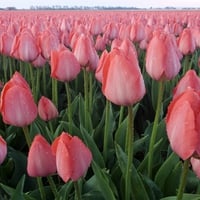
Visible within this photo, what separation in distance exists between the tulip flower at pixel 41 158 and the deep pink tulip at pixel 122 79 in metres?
0.22

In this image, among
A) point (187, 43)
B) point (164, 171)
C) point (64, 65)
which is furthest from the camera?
point (187, 43)

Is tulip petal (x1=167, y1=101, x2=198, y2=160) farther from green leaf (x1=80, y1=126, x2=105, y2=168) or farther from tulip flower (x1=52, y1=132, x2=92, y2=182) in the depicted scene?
green leaf (x1=80, y1=126, x2=105, y2=168)

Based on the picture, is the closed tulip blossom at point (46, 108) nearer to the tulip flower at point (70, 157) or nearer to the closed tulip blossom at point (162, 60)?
the closed tulip blossom at point (162, 60)

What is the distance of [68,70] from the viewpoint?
5.24ft

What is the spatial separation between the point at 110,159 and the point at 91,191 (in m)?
0.41

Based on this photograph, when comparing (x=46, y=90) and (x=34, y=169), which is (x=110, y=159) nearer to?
(x=34, y=169)

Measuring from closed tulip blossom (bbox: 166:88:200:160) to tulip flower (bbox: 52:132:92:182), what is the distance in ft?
0.84

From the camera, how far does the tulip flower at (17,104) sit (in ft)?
3.86

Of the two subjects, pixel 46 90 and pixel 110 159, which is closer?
pixel 110 159

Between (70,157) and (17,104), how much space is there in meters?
0.27

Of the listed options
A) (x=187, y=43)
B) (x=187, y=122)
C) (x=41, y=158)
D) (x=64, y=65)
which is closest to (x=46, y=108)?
(x=64, y=65)

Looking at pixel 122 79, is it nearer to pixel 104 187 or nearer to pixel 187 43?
pixel 104 187

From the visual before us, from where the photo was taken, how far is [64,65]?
1.59 metres

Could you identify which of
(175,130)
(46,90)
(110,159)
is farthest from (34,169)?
(46,90)
